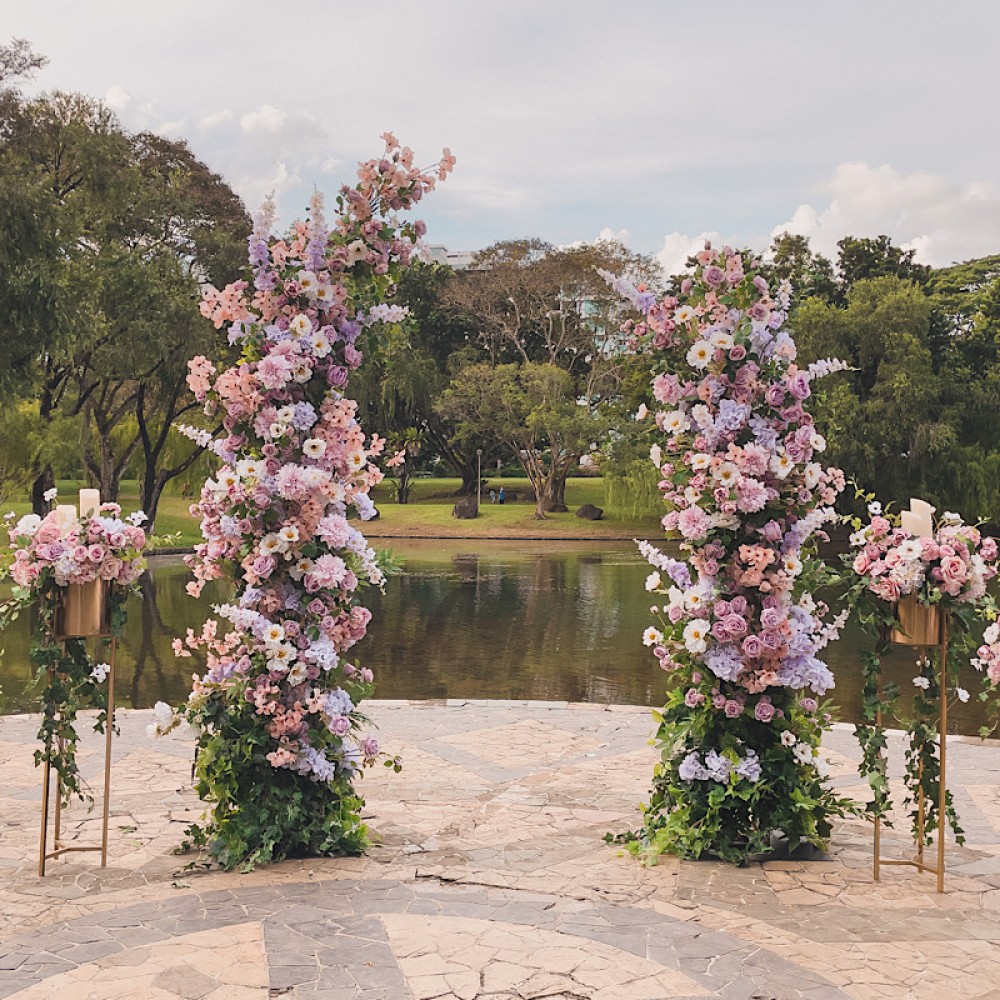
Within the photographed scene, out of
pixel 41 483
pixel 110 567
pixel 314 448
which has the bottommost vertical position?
pixel 110 567

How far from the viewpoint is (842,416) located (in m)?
27.2

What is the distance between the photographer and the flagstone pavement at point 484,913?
3555 mm

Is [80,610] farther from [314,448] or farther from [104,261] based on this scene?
[104,261]

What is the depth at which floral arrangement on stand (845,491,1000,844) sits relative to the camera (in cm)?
446

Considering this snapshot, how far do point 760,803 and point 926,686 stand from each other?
0.92 m

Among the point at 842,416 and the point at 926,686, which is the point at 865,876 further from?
the point at 842,416

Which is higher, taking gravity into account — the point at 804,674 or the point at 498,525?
the point at 498,525

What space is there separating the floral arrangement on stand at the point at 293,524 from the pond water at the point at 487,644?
474 millimetres

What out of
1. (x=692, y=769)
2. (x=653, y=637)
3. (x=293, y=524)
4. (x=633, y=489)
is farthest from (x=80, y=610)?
(x=633, y=489)

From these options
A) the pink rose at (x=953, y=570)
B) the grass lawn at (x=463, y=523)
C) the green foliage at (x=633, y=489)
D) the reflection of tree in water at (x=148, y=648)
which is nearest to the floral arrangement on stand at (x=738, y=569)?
the pink rose at (x=953, y=570)

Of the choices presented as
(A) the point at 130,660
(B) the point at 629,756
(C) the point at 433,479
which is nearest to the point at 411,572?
(A) the point at 130,660

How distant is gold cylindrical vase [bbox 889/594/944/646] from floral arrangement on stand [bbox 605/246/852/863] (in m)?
0.35

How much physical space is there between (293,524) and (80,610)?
970mm

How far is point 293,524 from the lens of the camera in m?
4.73
